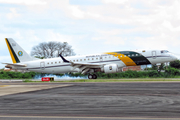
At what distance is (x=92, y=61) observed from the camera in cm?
3700

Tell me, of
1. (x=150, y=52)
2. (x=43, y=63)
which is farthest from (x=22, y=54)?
(x=150, y=52)

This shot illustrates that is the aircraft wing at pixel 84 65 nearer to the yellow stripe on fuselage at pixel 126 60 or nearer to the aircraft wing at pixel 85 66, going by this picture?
the aircraft wing at pixel 85 66

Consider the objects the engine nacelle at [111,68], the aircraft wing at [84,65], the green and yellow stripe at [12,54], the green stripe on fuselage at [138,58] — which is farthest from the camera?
the green and yellow stripe at [12,54]

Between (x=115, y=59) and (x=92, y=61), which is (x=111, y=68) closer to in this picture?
(x=115, y=59)

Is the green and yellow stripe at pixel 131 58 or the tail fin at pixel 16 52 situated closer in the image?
the green and yellow stripe at pixel 131 58

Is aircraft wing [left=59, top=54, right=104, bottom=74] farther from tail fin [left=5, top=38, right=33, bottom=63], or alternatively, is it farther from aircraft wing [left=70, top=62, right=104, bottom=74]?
tail fin [left=5, top=38, right=33, bottom=63]

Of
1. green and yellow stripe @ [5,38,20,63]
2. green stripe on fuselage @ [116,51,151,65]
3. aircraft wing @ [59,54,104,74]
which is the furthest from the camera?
green and yellow stripe @ [5,38,20,63]

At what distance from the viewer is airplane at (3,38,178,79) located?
A: 113 ft

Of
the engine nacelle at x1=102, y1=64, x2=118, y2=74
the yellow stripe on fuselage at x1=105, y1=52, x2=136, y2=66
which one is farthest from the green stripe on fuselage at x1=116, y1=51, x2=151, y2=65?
the engine nacelle at x1=102, y1=64, x2=118, y2=74

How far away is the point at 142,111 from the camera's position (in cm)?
862

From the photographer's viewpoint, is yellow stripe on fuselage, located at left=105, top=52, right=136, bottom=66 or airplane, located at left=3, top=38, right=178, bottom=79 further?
yellow stripe on fuselage, located at left=105, top=52, right=136, bottom=66

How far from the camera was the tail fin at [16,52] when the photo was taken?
1587 inches

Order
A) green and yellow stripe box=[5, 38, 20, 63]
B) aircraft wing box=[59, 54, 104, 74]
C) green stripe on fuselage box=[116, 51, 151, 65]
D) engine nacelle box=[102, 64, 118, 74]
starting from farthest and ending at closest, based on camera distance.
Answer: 1. green and yellow stripe box=[5, 38, 20, 63]
2. aircraft wing box=[59, 54, 104, 74]
3. engine nacelle box=[102, 64, 118, 74]
4. green stripe on fuselage box=[116, 51, 151, 65]

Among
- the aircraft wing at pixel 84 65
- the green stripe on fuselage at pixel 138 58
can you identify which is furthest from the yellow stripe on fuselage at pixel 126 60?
the aircraft wing at pixel 84 65
